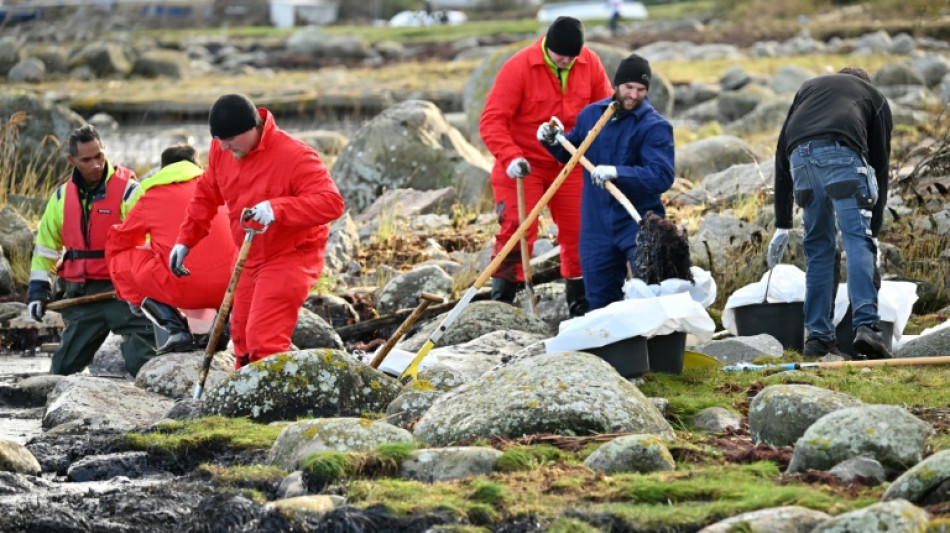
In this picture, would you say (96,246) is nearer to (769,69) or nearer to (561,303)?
(561,303)

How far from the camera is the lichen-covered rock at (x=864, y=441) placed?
589cm

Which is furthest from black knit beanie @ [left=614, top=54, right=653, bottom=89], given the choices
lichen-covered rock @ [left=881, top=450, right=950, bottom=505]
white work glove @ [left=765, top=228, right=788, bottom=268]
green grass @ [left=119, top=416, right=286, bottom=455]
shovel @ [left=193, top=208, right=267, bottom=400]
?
lichen-covered rock @ [left=881, top=450, right=950, bottom=505]

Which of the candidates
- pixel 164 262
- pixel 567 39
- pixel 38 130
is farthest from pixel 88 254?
pixel 38 130

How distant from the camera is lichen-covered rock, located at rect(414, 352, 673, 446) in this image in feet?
22.0

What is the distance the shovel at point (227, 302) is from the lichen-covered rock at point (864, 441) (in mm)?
3359

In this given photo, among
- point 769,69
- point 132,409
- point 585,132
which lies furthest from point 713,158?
point 769,69

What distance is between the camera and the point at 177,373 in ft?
30.1

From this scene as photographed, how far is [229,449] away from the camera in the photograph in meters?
7.07

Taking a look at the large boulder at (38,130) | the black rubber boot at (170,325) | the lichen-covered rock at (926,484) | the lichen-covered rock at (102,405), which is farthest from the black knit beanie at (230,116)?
the large boulder at (38,130)

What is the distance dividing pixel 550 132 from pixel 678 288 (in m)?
1.44

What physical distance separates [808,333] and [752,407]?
6.64 ft

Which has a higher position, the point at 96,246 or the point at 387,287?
the point at 96,246

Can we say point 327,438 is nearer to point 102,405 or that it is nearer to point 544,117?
point 102,405

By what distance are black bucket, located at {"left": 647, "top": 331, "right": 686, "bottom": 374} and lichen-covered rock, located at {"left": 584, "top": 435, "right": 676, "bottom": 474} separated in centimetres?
202
